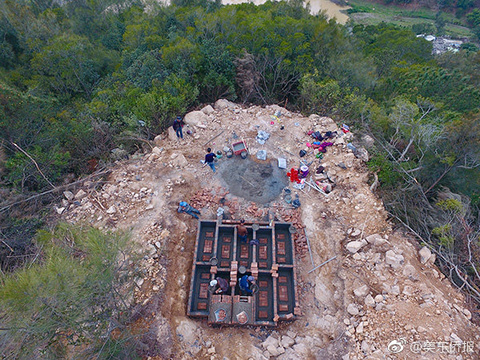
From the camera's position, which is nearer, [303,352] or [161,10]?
[303,352]

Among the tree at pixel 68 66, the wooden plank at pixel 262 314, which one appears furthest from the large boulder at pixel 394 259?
the tree at pixel 68 66

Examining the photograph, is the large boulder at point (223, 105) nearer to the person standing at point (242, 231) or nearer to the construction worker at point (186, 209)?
the construction worker at point (186, 209)

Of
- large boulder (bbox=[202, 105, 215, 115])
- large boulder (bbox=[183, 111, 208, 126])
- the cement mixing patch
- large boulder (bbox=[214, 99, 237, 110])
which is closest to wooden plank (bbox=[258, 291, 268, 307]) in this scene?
the cement mixing patch

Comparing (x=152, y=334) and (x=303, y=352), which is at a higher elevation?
(x=152, y=334)

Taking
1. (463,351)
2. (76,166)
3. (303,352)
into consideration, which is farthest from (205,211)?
(463,351)

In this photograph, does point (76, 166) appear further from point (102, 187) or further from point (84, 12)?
point (84, 12)

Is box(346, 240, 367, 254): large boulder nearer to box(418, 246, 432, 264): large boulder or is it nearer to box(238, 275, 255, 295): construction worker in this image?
box(418, 246, 432, 264): large boulder

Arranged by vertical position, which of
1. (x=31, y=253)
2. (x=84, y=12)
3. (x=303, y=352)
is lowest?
(x=303, y=352)
